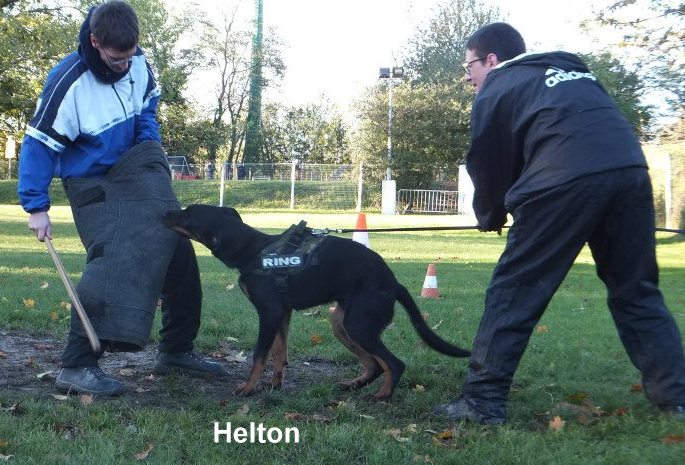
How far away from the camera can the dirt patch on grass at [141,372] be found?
4160mm

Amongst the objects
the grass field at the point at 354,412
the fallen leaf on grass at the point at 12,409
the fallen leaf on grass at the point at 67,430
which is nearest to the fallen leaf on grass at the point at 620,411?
the grass field at the point at 354,412

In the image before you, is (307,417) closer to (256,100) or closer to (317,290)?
(317,290)

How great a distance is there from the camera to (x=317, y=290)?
4.48m

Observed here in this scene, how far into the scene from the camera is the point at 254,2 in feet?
165

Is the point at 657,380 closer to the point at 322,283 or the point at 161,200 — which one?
the point at 322,283

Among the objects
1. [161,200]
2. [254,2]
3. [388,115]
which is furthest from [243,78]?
[161,200]

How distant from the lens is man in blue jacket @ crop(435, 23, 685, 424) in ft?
11.3

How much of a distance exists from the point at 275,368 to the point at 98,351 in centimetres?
109

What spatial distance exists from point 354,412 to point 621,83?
439 inches

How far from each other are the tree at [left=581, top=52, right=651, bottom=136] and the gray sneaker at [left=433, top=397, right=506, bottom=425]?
33.0ft

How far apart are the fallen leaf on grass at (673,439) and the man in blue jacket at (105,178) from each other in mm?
2796

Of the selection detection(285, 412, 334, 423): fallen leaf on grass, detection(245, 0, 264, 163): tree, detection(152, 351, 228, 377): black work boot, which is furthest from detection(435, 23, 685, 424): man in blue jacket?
detection(245, 0, 264, 163): tree

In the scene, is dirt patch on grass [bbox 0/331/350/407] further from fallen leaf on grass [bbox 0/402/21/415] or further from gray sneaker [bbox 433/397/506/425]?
gray sneaker [bbox 433/397/506/425]

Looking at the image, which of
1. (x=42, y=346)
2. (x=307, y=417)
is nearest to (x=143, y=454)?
(x=307, y=417)
